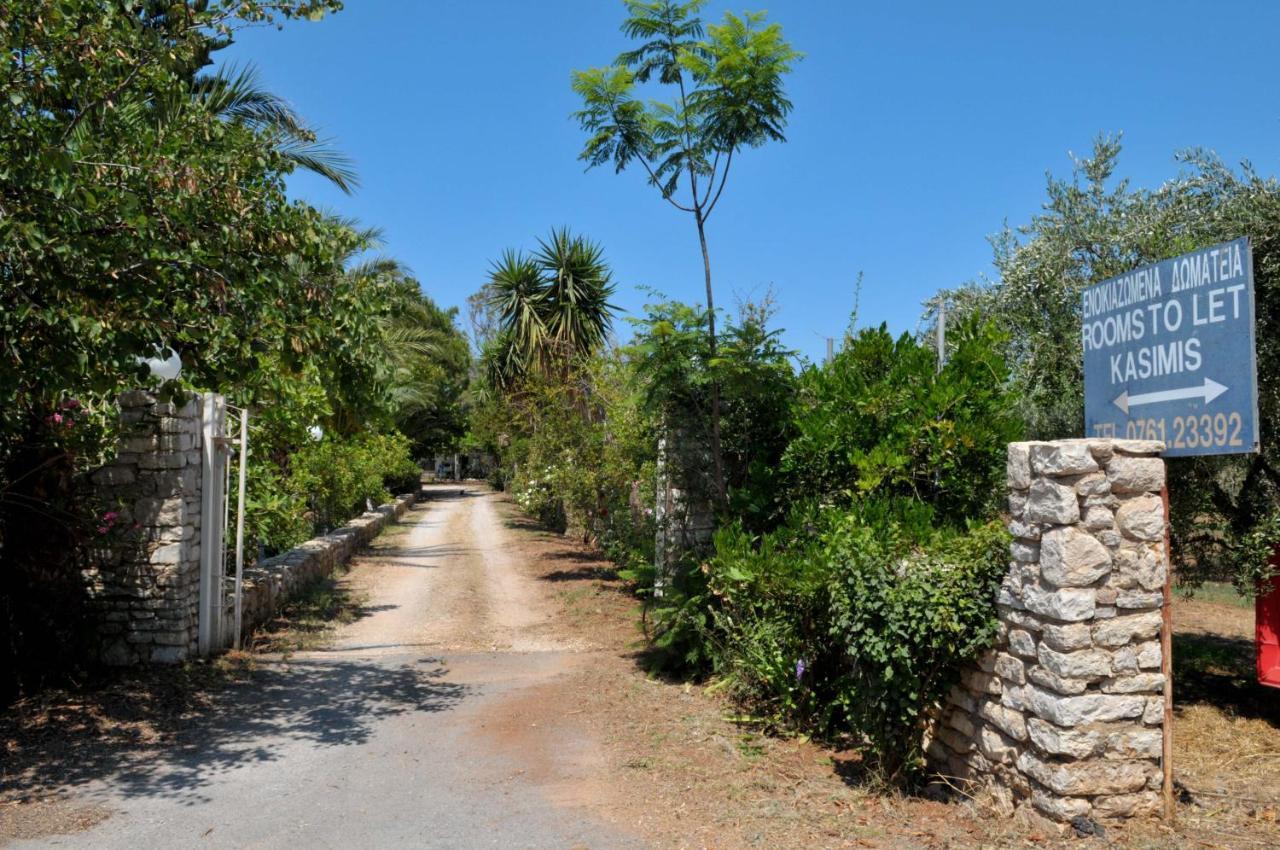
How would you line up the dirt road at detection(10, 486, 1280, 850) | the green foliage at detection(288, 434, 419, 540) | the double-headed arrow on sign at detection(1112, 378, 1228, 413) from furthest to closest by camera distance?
the green foliage at detection(288, 434, 419, 540) → the dirt road at detection(10, 486, 1280, 850) → the double-headed arrow on sign at detection(1112, 378, 1228, 413)

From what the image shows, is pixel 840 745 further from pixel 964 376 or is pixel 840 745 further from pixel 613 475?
pixel 613 475

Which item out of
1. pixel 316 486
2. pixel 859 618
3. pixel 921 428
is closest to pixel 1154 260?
pixel 921 428

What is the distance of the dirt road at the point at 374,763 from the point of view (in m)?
4.77

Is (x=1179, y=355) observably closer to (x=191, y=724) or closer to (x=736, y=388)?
(x=736, y=388)

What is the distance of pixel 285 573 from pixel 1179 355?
408 inches

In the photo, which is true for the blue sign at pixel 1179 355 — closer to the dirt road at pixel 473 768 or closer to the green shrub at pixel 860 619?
the green shrub at pixel 860 619

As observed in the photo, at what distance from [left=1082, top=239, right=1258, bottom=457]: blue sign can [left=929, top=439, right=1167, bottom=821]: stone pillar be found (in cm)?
29

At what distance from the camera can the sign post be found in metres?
4.23

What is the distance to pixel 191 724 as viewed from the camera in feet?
21.8

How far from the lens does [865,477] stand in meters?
6.50

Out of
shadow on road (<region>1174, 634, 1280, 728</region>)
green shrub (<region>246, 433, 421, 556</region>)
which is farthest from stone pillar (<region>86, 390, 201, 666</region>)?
shadow on road (<region>1174, 634, 1280, 728</region>)

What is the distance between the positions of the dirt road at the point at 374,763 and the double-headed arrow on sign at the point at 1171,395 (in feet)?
12.1

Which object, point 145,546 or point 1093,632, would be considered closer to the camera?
point 1093,632

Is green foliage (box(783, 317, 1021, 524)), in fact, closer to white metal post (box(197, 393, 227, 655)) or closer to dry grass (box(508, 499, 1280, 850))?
dry grass (box(508, 499, 1280, 850))
